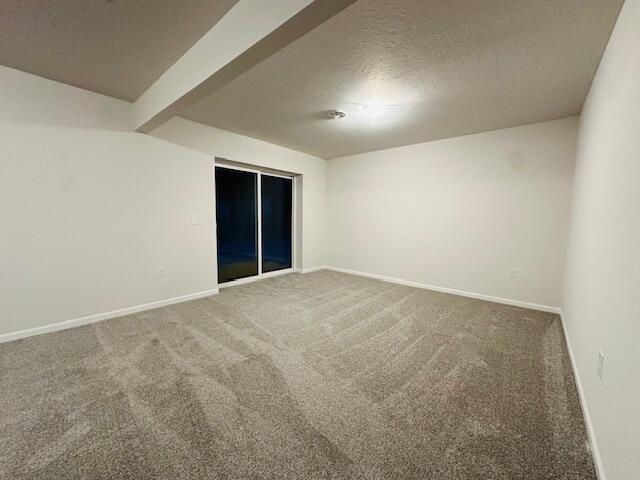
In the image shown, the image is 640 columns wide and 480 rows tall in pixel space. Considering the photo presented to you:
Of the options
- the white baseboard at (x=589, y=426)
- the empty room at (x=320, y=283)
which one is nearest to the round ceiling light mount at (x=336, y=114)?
the empty room at (x=320, y=283)

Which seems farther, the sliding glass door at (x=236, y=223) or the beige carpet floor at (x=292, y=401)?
the sliding glass door at (x=236, y=223)

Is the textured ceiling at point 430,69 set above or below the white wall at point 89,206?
above

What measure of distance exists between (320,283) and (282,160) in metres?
2.27

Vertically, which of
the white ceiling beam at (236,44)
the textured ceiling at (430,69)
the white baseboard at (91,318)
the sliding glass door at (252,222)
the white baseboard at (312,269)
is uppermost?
the textured ceiling at (430,69)

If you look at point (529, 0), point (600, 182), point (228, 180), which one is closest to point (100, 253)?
point (228, 180)

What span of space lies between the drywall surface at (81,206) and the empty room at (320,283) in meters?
0.02

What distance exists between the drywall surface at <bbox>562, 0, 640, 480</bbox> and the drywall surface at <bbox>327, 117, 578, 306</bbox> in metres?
1.33

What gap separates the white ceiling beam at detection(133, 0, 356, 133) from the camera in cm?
115

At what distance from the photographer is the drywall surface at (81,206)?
2.23m

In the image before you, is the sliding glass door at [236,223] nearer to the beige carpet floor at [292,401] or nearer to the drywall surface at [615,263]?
the beige carpet floor at [292,401]

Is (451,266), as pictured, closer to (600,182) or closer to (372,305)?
(372,305)

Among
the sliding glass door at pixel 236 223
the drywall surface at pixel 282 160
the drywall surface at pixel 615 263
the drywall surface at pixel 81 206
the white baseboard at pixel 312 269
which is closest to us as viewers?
the drywall surface at pixel 615 263

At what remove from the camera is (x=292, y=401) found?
1.58m

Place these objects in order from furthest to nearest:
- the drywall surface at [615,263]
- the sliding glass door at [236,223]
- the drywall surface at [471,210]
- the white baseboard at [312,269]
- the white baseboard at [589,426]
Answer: the white baseboard at [312,269], the sliding glass door at [236,223], the drywall surface at [471,210], the white baseboard at [589,426], the drywall surface at [615,263]
